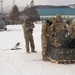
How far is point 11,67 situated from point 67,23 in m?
2.48

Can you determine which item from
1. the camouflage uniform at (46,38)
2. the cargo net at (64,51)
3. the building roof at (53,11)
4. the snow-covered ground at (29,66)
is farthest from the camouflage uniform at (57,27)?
the building roof at (53,11)

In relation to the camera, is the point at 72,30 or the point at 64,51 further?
the point at 72,30

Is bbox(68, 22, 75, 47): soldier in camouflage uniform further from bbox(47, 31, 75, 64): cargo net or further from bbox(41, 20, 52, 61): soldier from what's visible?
bbox(41, 20, 52, 61): soldier

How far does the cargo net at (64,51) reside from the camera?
988 centimetres

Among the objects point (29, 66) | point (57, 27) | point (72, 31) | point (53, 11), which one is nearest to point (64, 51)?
point (72, 31)

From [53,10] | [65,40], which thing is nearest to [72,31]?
[65,40]

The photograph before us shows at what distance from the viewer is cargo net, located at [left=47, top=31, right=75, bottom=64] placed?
9.88m

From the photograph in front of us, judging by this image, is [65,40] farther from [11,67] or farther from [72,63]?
[11,67]

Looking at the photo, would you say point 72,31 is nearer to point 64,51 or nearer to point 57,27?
point 57,27

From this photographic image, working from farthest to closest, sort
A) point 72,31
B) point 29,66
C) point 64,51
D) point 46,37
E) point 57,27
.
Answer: point 46,37 → point 57,27 → point 72,31 → point 64,51 → point 29,66

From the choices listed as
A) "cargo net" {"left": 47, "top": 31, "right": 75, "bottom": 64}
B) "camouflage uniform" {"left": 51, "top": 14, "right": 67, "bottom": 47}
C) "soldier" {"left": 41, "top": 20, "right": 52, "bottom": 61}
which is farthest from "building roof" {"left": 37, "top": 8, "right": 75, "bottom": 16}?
"cargo net" {"left": 47, "top": 31, "right": 75, "bottom": 64}

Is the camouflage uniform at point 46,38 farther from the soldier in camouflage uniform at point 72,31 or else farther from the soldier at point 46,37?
the soldier in camouflage uniform at point 72,31

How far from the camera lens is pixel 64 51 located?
9.91 meters

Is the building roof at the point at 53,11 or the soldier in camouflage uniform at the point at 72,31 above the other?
the soldier in camouflage uniform at the point at 72,31
